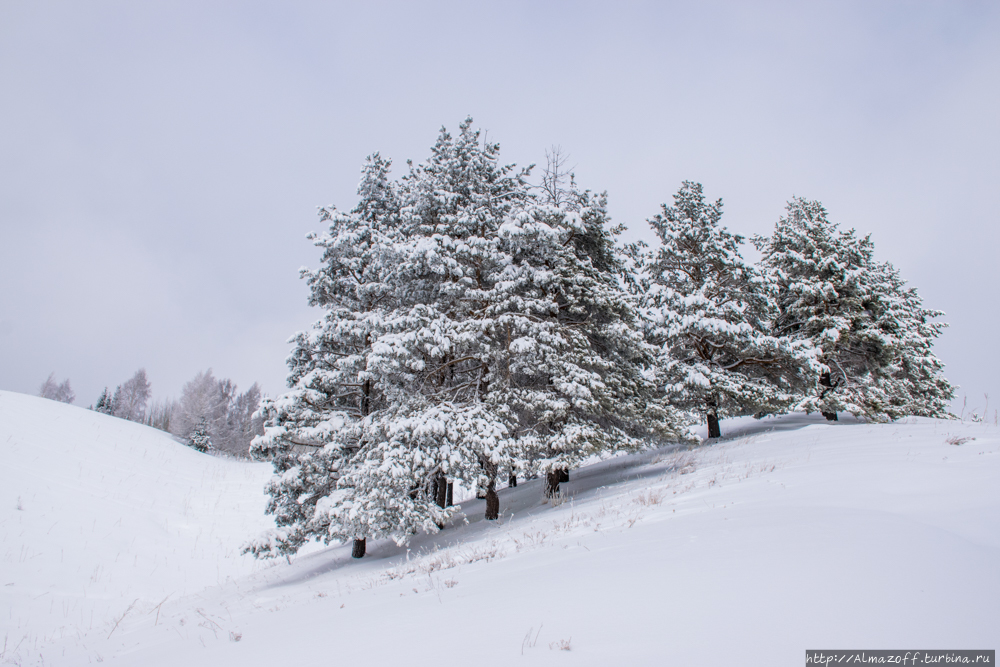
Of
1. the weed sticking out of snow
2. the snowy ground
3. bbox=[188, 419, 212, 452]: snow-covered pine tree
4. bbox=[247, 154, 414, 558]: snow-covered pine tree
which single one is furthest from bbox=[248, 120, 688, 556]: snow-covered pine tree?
bbox=[188, 419, 212, 452]: snow-covered pine tree

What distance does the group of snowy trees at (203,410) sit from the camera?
186 ft

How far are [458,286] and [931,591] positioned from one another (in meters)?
10.8

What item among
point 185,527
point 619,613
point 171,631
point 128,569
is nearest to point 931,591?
point 619,613

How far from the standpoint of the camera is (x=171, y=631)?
645cm

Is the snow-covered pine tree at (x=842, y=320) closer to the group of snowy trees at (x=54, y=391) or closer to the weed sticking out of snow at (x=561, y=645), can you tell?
the weed sticking out of snow at (x=561, y=645)

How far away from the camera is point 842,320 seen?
1814cm

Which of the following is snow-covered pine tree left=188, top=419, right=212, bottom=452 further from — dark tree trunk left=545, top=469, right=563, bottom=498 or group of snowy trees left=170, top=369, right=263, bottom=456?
dark tree trunk left=545, top=469, right=563, bottom=498

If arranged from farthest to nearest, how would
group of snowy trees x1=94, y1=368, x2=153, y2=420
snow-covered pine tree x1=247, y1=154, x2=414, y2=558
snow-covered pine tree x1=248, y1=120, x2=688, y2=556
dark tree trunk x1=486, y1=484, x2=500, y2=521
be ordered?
group of snowy trees x1=94, y1=368, x2=153, y2=420
dark tree trunk x1=486, y1=484, x2=500, y2=521
snow-covered pine tree x1=247, y1=154, x2=414, y2=558
snow-covered pine tree x1=248, y1=120, x2=688, y2=556

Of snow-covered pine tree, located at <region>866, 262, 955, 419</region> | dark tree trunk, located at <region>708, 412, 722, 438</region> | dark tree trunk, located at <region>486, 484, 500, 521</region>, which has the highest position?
snow-covered pine tree, located at <region>866, 262, 955, 419</region>

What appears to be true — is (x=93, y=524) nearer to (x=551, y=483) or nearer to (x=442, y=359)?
(x=442, y=359)

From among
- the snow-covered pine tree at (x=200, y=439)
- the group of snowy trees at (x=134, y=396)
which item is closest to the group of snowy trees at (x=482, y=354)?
the snow-covered pine tree at (x=200, y=439)

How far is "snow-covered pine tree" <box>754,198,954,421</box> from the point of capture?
17578 mm

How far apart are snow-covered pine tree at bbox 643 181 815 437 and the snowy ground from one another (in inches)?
148

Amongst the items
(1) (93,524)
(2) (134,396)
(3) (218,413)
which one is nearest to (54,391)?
(2) (134,396)
